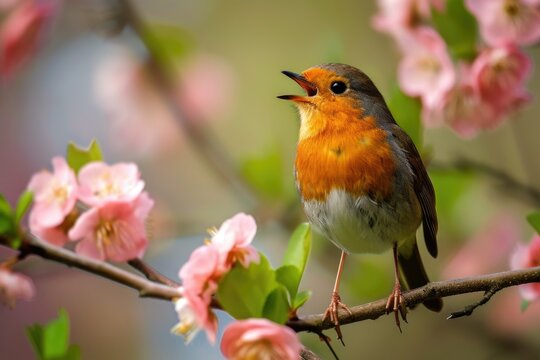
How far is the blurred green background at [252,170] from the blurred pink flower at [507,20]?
0.56m

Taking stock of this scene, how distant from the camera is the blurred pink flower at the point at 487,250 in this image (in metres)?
3.49

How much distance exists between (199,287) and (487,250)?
82.2 inches

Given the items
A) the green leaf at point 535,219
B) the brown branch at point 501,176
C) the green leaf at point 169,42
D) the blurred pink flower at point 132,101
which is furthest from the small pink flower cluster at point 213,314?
the blurred pink flower at point 132,101

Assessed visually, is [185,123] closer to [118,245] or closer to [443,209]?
[443,209]

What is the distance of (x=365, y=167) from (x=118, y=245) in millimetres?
862

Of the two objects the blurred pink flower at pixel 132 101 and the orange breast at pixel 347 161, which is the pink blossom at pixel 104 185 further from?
the blurred pink flower at pixel 132 101

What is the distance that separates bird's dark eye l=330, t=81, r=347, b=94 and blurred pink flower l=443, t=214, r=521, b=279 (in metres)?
1.14

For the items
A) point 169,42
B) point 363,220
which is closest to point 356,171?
point 363,220

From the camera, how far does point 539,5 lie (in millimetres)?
2354

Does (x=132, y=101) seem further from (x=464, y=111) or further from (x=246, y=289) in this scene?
(x=246, y=289)

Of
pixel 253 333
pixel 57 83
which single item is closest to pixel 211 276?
pixel 253 333

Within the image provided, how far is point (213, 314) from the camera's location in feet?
5.74

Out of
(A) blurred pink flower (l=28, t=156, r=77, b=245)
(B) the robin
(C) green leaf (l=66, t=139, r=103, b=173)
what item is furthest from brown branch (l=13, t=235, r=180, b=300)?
(B) the robin

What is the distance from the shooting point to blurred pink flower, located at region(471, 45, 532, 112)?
7.91 feet
